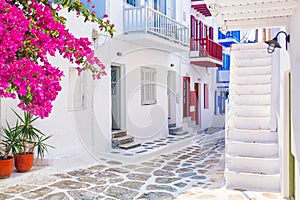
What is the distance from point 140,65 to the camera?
40.1 ft

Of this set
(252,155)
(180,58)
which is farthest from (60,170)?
(180,58)

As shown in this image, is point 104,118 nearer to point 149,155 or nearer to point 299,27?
point 149,155

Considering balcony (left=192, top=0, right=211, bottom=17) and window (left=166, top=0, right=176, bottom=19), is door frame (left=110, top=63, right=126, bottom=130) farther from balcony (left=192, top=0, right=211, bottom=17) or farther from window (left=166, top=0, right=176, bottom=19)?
balcony (left=192, top=0, right=211, bottom=17)

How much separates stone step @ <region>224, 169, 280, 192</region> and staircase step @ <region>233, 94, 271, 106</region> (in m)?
2.48

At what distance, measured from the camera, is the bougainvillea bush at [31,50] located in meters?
2.17

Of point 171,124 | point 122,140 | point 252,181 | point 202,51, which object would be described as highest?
point 202,51

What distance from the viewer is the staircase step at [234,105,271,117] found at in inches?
A: 305

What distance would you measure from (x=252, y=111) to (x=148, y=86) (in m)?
5.99

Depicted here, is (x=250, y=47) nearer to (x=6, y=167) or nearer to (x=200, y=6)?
(x=6, y=167)

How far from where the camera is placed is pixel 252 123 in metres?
7.52

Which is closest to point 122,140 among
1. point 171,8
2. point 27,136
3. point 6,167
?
point 27,136

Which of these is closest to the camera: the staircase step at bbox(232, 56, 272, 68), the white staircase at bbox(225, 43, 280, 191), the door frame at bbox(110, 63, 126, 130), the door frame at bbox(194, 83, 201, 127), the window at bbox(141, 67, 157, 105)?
the white staircase at bbox(225, 43, 280, 191)

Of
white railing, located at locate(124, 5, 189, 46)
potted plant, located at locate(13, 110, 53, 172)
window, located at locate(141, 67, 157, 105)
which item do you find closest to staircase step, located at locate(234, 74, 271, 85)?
white railing, located at locate(124, 5, 189, 46)

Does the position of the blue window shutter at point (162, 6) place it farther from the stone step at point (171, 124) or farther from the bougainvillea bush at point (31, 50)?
the bougainvillea bush at point (31, 50)
